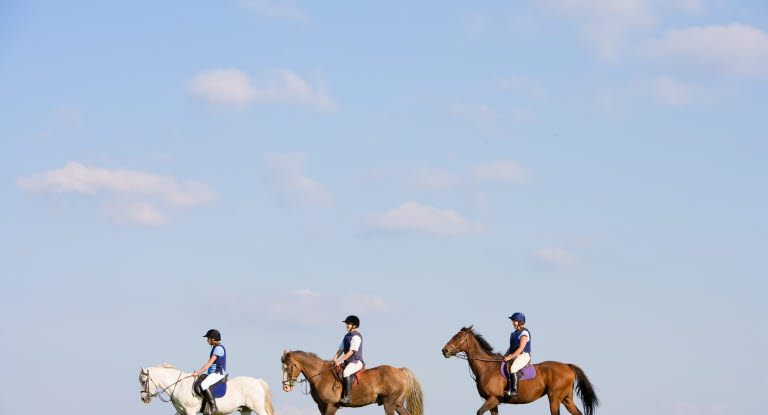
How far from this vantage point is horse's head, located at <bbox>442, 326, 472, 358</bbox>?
26766 millimetres

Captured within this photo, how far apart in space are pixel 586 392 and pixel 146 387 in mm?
10209

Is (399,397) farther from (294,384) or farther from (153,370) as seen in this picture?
(153,370)

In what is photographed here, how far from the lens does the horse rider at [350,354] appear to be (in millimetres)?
25422

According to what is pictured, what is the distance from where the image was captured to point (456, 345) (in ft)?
87.9

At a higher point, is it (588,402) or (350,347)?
(350,347)

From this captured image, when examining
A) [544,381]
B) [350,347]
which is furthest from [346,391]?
[544,381]

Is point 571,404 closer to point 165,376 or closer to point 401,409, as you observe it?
point 401,409

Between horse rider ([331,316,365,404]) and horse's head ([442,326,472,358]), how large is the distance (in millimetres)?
2286

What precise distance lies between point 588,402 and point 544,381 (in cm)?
116

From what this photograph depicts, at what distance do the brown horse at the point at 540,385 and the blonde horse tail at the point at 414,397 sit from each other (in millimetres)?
1420

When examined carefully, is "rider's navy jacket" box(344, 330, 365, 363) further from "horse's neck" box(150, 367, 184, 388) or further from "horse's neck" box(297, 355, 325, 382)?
"horse's neck" box(150, 367, 184, 388)

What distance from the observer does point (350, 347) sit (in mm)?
25641

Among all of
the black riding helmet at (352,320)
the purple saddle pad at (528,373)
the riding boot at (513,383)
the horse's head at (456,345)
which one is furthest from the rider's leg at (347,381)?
the riding boot at (513,383)

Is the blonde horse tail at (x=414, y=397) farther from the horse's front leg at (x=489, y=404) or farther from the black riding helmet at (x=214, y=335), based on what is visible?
the black riding helmet at (x=214, y=335)
